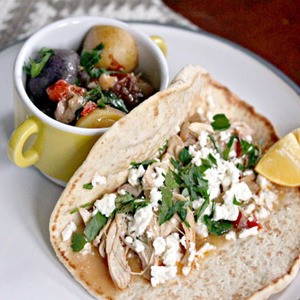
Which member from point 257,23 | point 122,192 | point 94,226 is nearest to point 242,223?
point 122,192

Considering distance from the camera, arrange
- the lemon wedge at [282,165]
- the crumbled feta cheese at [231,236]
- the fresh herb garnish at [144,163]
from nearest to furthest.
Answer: the crumbled feta cheese at [231,236] < the fresh herb garnish at [144,163] < the lemon wedge at [282,165]

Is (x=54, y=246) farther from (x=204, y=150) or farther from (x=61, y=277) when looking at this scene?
(x=204, y=150)

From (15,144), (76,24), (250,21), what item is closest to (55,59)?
(76,24)

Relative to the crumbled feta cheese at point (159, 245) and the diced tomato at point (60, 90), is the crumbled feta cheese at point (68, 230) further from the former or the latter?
the diced tomato at point (60, 90)

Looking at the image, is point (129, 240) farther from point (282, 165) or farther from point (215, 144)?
point (282, 165)

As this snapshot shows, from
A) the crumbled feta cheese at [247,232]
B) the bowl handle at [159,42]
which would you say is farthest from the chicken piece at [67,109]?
the crumbled feta cheese at [247,232]

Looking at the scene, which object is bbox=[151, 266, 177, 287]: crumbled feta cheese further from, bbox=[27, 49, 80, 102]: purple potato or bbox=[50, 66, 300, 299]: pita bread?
bbox=[27, 49, 80, 102]: purple potato
